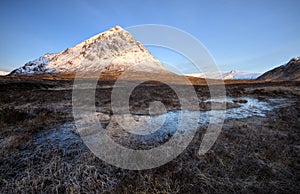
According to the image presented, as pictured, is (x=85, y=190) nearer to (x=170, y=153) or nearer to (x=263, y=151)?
(x=170, y=153)

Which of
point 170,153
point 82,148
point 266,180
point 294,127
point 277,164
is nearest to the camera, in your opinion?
point 266,180

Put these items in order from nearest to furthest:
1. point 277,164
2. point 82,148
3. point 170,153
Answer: point 277,164 → point 170,153 → point 82,148

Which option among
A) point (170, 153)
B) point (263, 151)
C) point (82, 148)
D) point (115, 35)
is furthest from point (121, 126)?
point (115, 35)

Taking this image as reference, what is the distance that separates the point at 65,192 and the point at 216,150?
579cm

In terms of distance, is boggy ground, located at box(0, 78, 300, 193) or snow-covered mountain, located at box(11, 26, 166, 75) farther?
snow-covered mountain, located at box(11, 26, 166, 75)

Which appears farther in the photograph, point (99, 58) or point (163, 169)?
point (99, 58)

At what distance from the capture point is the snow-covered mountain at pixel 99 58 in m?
137

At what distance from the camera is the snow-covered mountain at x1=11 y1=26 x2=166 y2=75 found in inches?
5379

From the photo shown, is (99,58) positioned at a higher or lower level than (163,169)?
higher

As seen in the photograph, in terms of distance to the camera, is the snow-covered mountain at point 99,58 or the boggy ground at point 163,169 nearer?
the boggy ground at point 163,169

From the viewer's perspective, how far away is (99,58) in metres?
151

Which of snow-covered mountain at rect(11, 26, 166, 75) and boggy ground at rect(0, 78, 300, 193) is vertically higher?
snow-covered mountain at rect(11, 26, 166, 75)

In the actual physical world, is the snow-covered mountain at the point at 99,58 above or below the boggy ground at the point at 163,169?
above

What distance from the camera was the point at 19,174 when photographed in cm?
537
